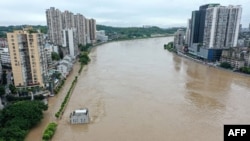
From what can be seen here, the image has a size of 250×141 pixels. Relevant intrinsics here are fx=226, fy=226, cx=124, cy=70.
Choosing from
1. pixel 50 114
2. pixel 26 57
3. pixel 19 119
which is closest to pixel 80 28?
pixel 26 57

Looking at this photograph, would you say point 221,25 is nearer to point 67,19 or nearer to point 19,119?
point 67,19

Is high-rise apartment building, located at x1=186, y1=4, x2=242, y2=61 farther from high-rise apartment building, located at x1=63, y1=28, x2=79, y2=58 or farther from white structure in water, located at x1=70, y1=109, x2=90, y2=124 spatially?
white structure in water, located at x1=70, y1=109, x2=90, y2=124

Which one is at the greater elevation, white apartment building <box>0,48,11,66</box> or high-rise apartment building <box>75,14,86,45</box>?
high-rise apartment building <box>75,14,86,45</box>

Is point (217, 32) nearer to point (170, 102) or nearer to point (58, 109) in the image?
point (170, 102)

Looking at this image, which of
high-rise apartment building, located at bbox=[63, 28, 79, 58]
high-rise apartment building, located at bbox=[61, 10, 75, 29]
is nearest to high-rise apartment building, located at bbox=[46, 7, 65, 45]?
high-rise apartment building, located at bbox=[61, 10, 75, 29]

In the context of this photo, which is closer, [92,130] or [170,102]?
[92,130]

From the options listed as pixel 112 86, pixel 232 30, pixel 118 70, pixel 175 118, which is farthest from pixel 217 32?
pixel 175 118
